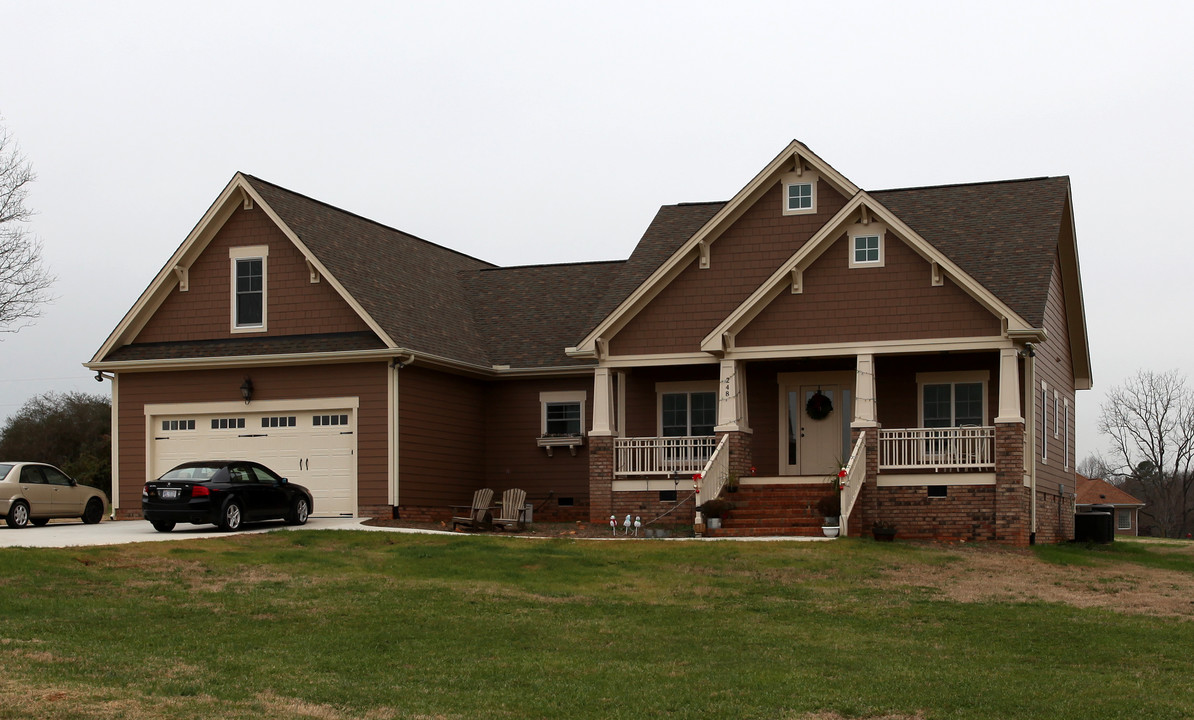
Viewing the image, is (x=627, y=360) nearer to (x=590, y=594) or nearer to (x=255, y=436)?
(x=255, y=436)

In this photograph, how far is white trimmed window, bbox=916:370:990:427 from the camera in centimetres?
2738

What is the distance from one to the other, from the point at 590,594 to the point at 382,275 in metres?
15.1

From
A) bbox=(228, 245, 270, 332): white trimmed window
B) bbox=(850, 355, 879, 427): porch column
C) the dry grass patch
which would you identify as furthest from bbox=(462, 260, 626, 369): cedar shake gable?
the dry grass patch

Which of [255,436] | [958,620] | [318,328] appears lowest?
[958,620]

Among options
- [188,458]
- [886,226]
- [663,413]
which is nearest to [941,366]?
[886,226]

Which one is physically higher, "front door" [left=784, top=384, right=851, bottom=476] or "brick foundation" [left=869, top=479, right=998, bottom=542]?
"front door" [left=784, top=384, right=851, bottom=476]

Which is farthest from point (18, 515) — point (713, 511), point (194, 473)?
point (713, 511)

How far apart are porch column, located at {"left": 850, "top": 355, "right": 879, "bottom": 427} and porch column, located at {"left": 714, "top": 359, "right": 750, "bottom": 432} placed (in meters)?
2.35

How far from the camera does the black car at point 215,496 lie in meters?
24.4

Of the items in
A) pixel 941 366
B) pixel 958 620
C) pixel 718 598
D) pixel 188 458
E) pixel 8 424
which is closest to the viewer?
pixel 958 620

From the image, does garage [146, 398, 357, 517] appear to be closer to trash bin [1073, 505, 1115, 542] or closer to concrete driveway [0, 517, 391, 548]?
concrete driveway [0, 517, 391, 548]

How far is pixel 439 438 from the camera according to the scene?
1177 inches

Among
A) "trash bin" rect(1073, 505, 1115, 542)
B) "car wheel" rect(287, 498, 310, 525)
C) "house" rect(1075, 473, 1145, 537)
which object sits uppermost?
"car wheel" rect(287, 498, 310, 525)

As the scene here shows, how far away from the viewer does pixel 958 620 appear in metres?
15.8
